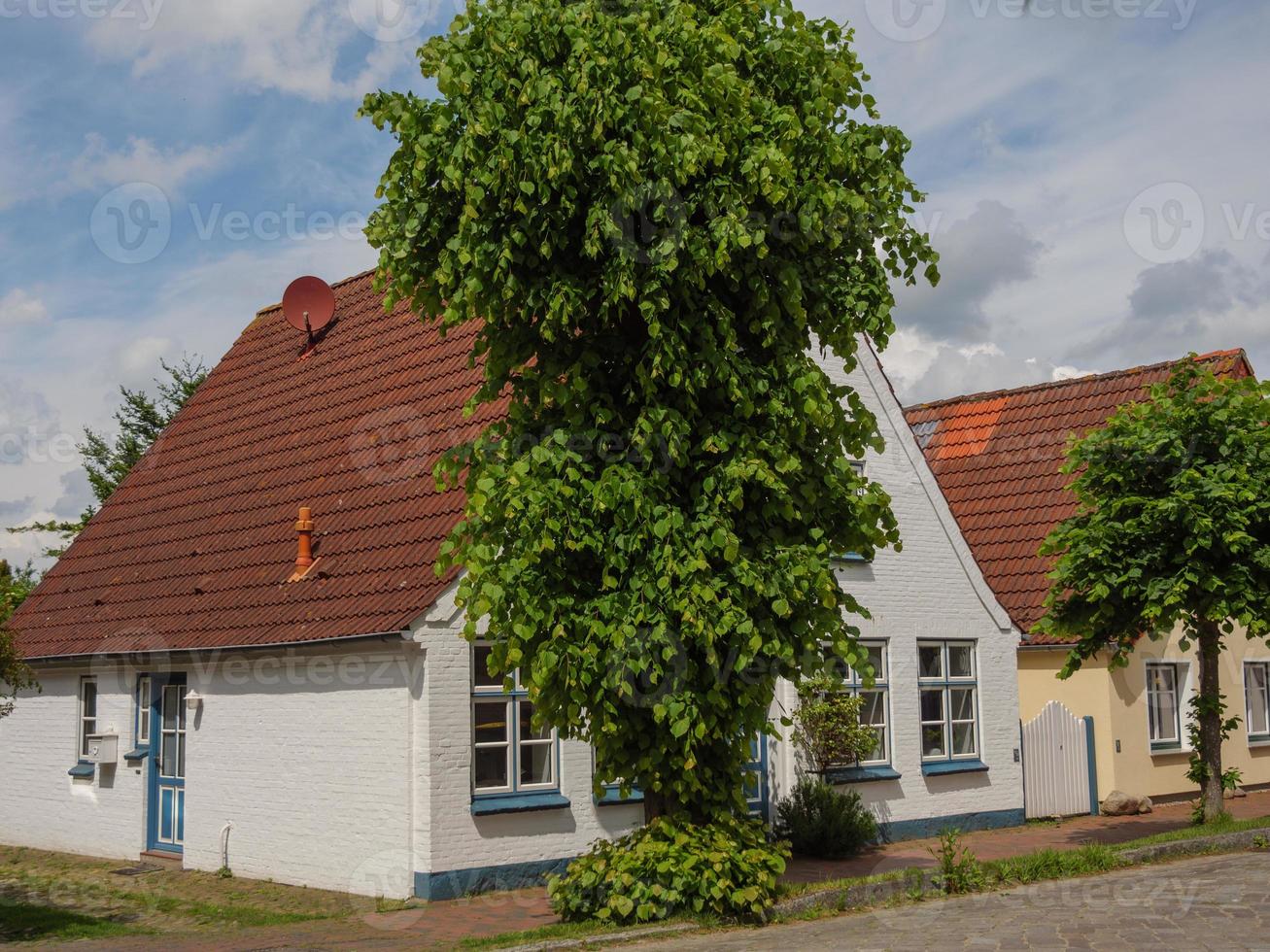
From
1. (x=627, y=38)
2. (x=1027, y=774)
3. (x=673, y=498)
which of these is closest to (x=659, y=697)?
(x=673, y=498)

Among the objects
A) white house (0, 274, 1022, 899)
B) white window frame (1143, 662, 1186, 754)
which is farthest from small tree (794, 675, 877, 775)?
white window frame (1143, 662, 1186, 754)

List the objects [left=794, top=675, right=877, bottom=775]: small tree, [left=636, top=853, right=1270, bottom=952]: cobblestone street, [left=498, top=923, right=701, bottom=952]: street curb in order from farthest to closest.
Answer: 1. [left=794, top=675, right=877, bottom=775]: small tree
2. [left=498, top=923, right=701, bottom=952]: street curb
3. [left=636, top=853, right=1270, bottom=952]: cobblestone street

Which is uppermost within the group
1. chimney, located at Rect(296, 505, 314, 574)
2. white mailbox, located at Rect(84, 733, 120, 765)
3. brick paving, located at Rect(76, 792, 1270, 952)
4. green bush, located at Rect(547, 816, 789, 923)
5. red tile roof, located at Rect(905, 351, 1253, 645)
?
red tile roof, located at Rect(905, 351, 1253, 645)

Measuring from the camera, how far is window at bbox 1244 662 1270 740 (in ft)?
79.3

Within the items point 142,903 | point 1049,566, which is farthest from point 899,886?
point 1049,566

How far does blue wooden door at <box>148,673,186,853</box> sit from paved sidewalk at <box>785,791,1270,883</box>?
722 centimetres

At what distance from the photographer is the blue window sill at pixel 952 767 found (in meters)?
18.2

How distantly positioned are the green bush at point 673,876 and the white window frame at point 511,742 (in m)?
2.69

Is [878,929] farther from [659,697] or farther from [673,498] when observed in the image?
[673,498]

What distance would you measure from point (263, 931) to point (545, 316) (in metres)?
5.82

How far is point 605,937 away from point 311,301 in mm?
11985

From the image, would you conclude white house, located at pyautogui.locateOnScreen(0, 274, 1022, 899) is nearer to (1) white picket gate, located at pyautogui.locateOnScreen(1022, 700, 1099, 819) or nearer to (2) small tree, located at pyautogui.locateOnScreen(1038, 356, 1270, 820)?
(1) white picket gate, located at pyautogui.locateOnScreen(1022, 700, 1099, 819)

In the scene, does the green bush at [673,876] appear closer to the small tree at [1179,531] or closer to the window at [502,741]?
the window at [502,741]

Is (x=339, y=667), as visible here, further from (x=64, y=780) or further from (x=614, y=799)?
(x=64, y=780)
